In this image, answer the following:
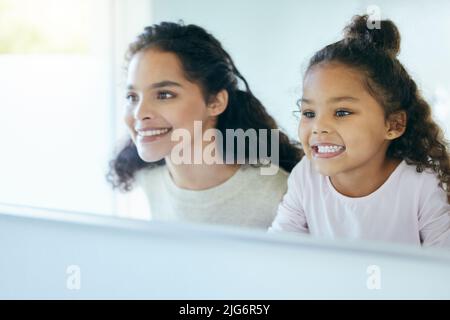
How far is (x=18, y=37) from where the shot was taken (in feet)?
7.14

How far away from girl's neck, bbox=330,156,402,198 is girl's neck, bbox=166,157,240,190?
0.31 meters

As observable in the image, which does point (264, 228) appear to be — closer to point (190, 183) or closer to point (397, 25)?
point (190, 183)

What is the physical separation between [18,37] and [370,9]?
1.15 m

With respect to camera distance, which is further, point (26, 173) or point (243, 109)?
point (26, 173)

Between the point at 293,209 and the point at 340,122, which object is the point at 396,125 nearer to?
the point at 340,122

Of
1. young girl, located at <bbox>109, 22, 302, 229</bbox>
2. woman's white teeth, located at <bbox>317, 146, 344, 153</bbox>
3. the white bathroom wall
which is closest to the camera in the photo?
the white bathroom wall

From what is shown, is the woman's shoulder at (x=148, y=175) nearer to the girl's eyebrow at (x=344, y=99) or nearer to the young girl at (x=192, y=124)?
the young girl at (x=192, y=124)

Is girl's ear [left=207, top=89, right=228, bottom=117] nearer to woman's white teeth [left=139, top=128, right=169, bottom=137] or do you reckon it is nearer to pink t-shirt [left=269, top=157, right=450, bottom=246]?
woman's white teeth [left=139, top=128, right=169, bottom=137]

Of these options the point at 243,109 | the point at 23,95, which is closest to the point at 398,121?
Result: the point at 243,109

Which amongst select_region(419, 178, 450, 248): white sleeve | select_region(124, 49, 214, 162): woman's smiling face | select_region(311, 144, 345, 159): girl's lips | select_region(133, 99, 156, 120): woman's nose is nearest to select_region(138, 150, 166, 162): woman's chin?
select_region(124, 49, 214, 162): woman's smiling face

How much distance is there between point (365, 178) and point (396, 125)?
0.16 metres

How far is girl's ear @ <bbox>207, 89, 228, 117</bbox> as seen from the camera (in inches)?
74.2

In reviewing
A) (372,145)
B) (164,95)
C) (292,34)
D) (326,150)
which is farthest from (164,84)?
(372,145)
